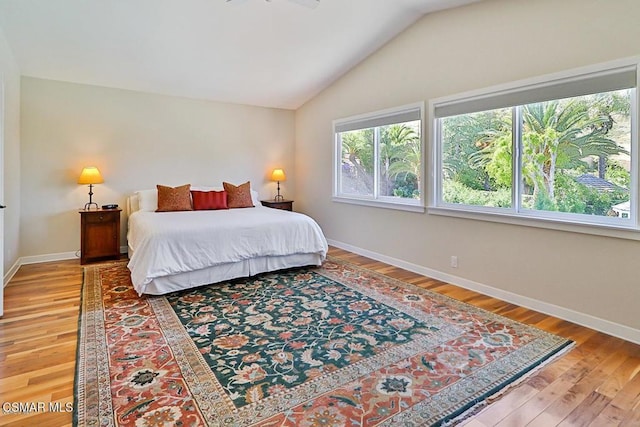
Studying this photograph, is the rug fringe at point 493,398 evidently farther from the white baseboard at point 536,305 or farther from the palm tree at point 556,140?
the palm tree at point 556,140

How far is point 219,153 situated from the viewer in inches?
229

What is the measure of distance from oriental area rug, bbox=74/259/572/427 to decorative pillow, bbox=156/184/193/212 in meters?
1.48

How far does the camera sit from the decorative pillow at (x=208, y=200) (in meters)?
4.96

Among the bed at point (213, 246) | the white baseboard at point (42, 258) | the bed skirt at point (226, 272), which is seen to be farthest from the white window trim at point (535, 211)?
the white baseboard at point (42, 258)

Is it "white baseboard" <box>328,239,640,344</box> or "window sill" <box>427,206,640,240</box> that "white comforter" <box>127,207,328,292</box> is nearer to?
"white baseboard" <box>328,239,640,344</box>

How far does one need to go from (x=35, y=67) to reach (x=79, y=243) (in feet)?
7.40

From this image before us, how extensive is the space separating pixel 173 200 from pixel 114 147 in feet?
3.92

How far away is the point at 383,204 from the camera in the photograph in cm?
469

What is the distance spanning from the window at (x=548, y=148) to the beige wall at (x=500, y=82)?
0.15 meters

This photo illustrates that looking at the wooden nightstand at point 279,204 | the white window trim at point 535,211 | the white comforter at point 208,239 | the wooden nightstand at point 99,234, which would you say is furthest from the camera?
the wooden nightstand at point 279,204

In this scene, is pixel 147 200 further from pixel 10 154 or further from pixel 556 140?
pixel 556 140

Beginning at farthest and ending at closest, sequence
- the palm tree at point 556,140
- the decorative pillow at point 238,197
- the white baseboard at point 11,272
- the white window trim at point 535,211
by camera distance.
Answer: the decorative pillow at point 238,197
the white baseboard at point 11,272
the palm tree at point 556,140
the white window trim at point 535,211

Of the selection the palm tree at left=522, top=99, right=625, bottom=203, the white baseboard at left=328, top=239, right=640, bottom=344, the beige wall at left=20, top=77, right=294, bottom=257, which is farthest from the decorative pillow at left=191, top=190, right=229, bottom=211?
the palm tree at left=522, top=99, right=625, bottom=203

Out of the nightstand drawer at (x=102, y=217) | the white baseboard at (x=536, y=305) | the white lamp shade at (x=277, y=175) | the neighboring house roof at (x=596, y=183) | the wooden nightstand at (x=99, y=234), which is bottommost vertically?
the white baseboard at (x=536, y=305)
